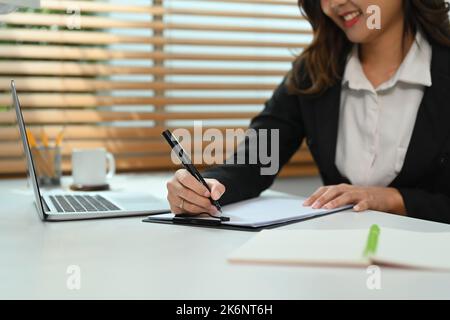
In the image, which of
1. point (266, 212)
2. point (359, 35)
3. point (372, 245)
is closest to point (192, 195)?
point (266, 212)

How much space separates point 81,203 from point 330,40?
0.86m

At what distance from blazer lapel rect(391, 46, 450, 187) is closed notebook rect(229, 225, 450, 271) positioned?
60cm

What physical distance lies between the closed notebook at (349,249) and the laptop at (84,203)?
0.39 meters

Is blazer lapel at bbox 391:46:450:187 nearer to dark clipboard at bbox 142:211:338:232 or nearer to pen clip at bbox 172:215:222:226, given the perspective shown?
dark clipboard at bbox 142:211:338:232

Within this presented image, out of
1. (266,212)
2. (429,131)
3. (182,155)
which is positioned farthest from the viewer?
(429,131)

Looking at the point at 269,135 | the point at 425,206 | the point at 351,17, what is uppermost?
the point at 351,17

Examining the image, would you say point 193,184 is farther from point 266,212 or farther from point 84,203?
point 84,203

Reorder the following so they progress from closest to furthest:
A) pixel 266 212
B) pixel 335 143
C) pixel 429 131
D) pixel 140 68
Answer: pixel 266 212 → pixel 429 131 → pixel 335 143 → pixel 140 68

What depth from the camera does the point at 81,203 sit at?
1.37m

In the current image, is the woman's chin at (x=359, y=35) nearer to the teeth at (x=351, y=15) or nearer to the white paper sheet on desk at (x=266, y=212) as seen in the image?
the teeth at (x=351, y=15)

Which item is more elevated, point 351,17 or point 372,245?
point 351,17

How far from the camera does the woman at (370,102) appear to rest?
155 centimetres

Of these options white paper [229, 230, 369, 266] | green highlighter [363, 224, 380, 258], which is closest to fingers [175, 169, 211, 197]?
white paper [229, 230, 369, 266]

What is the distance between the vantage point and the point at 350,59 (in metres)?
1.73
